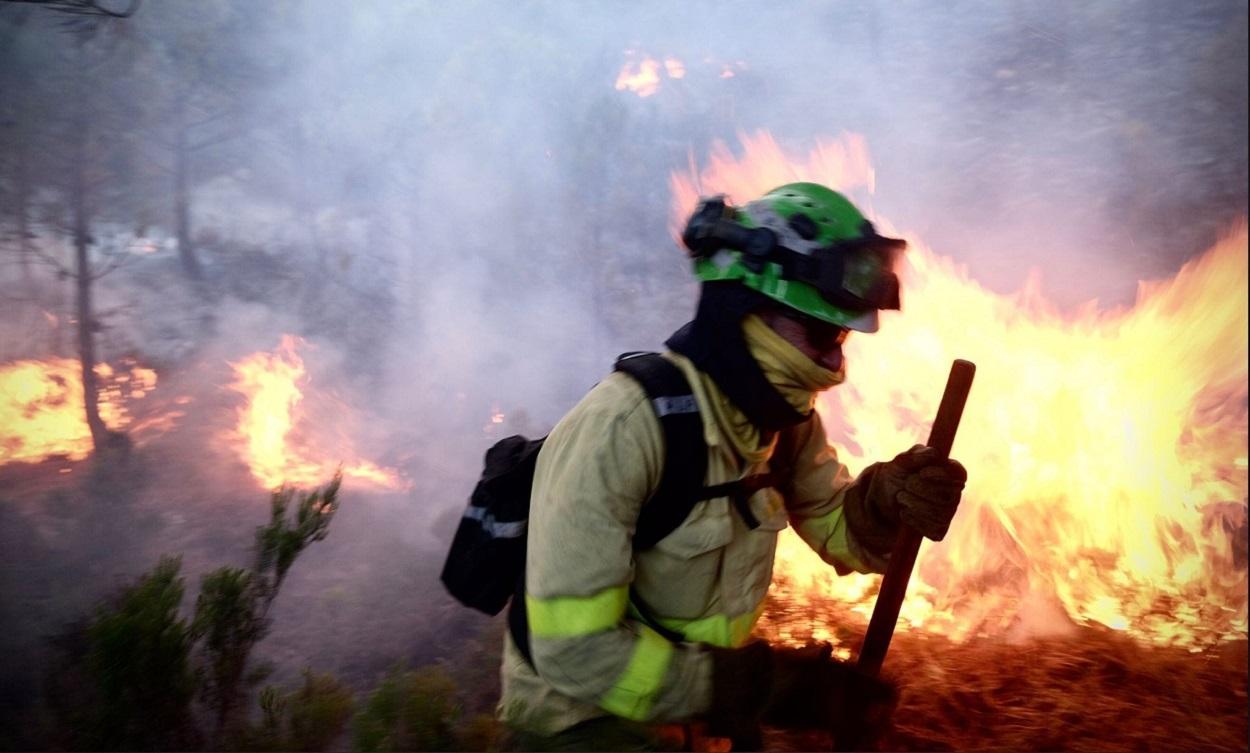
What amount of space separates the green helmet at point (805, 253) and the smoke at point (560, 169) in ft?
10.9

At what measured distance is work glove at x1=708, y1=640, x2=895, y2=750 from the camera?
1814mm

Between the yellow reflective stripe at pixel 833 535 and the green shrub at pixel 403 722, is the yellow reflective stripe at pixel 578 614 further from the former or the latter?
the yellow reflective stripe at pixel 833 535

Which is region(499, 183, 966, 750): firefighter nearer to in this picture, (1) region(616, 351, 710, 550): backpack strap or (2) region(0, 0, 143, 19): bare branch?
(1) region(616, 351, 710, 550): backpack strap

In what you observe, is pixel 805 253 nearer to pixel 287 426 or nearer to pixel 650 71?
pixel 650 71

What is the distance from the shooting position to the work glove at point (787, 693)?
1814 millimetres

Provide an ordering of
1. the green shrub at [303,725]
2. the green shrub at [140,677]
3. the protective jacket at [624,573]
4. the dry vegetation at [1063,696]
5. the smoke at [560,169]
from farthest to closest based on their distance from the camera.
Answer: the smoke at [560,169] < the dry vegetation at [1063,696] < the green shrub at [140,677] < the green shrub at [303,725] < the protective jacket at [624,573]

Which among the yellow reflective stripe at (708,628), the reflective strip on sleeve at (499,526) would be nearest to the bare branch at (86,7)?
the reflective strip on sleeve at (499,526)

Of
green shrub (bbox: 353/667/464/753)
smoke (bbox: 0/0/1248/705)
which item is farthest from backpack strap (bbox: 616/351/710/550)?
smoke (bbox: 0/0/1248/705)

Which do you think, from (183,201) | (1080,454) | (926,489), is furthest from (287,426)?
(1080,454)

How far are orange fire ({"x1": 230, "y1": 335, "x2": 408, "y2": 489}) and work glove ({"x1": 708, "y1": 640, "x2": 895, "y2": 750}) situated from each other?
13.4 feet

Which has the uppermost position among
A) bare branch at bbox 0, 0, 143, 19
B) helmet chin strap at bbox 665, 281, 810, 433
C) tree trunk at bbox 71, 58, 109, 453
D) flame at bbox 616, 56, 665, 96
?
flame at bbox 616, 56, 665, 96

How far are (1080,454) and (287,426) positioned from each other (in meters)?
5.23

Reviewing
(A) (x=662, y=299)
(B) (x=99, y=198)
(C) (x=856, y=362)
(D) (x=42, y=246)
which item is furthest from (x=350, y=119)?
(C) (x=856, y=362)

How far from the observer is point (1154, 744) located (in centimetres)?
322
